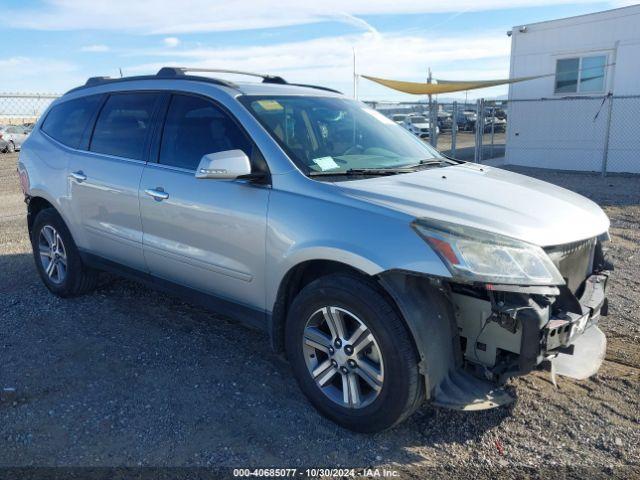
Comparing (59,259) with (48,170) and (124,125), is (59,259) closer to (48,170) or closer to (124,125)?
(48,170)

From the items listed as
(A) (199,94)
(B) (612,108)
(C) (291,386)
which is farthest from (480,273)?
(B) (612,108)

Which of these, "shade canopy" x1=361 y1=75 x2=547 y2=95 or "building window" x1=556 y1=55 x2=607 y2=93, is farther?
"shade canopy" x1=361 y1=75 x2=547 y2=95

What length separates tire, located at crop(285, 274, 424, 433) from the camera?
2787 millimetres

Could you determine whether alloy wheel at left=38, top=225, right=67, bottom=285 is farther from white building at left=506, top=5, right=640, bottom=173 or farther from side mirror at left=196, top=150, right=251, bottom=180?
white building at left=506, top=5, right=640, bottom=173

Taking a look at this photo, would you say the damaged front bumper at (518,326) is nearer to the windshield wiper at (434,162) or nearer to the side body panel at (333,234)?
the side body panel at (333,234)

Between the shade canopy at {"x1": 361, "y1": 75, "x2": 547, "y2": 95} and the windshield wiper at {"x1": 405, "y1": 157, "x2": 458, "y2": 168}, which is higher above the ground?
the shade canopy at {"x1": 361, "y1": 75, "x2": 547, "y2": 95}

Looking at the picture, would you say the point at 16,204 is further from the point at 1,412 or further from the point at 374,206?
the point at 374,206

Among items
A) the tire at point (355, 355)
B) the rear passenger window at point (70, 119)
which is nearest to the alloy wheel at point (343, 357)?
the tire at point (355, 355)

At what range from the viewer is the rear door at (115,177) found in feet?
13.7

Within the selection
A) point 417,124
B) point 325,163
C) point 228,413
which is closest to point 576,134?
point 325,163

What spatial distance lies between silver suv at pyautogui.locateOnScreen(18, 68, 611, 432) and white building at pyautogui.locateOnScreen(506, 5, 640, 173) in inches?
456

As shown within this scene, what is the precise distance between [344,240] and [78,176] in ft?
9.13

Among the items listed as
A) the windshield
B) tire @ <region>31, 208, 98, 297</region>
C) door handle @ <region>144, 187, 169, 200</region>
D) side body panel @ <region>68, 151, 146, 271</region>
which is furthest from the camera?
tire @ <region>31, 208, 98, 297</region>

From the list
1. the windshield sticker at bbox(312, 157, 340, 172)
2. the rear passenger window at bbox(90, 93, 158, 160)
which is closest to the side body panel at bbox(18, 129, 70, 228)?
the rear passenger window at bbox(90, 93, 158, 160)
